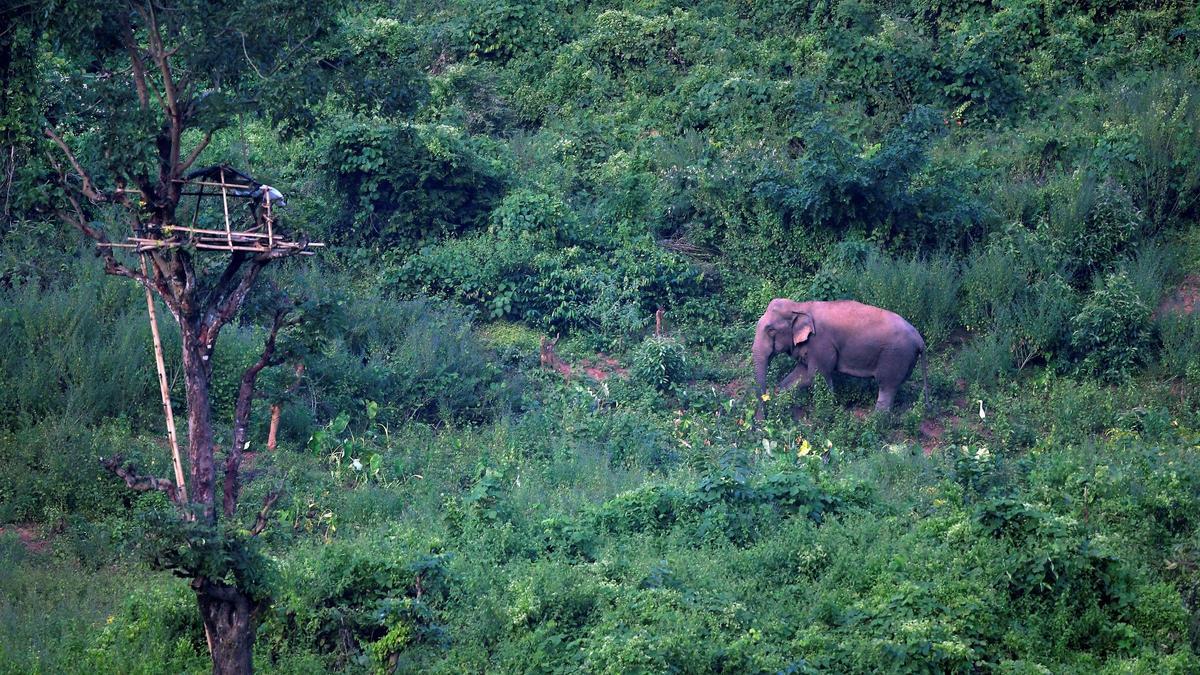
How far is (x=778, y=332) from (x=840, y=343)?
695 millimetres

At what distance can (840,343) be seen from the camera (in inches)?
542

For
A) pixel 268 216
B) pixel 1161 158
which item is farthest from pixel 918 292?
pixel 268 216

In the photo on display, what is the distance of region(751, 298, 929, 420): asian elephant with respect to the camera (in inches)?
533

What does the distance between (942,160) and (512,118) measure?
695 centimetres

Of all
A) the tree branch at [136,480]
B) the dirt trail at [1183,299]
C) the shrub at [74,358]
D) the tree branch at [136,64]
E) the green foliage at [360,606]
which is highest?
the tree branch at [136,64]

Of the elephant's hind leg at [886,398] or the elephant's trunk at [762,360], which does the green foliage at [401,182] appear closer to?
the elephant's trunk at [762,360]

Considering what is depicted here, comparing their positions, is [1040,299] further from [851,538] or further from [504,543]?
[504,543]

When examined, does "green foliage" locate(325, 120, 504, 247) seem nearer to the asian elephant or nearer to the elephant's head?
the elephant's head

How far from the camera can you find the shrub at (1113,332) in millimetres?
13453

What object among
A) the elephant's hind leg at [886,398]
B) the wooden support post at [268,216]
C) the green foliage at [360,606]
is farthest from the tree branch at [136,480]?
the elephant's hind leg at [886,398]

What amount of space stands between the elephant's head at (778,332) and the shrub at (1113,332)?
2942 millimetres

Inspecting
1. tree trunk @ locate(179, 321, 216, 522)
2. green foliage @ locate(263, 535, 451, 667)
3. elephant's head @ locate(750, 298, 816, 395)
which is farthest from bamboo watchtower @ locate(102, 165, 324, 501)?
elephant's head @ locate(750, 298, 816, 395)

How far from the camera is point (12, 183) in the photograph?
12453mm

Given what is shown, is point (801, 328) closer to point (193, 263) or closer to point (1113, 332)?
point (1113, 332)
